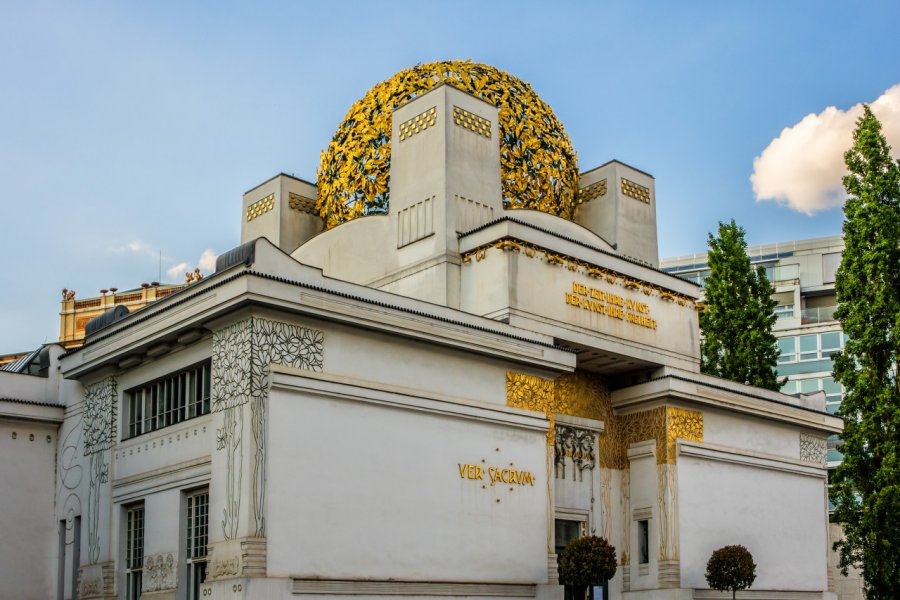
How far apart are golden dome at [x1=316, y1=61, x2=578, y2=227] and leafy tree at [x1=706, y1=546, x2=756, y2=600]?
7208 millimetres

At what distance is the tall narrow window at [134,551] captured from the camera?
1827 cm

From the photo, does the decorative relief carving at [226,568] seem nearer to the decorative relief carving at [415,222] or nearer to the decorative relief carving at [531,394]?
the decorative relief carving at [531,394]

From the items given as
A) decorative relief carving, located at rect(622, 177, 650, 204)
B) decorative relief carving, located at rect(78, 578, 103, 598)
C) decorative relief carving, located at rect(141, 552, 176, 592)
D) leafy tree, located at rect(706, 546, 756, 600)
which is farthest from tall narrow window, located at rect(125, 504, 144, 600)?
decorative relief carving, located at rect(622, 177, 650, 204)

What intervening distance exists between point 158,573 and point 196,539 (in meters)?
0.98

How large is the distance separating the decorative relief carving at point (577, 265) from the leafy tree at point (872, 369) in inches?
245

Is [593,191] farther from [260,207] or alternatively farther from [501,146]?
[260,207]

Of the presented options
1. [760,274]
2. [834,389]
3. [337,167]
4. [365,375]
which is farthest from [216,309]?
[834,389]

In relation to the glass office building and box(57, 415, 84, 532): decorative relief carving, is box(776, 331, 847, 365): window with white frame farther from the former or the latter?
box(57, 415, 84, 532): decorative relief carving

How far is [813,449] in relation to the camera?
2520 centimetres

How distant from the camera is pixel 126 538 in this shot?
18672 mm

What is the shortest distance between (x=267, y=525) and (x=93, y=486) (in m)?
5.12

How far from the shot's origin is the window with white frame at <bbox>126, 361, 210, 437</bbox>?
17672 millimetres

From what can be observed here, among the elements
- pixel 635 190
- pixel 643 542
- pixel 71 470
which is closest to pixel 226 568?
pixel 71 470

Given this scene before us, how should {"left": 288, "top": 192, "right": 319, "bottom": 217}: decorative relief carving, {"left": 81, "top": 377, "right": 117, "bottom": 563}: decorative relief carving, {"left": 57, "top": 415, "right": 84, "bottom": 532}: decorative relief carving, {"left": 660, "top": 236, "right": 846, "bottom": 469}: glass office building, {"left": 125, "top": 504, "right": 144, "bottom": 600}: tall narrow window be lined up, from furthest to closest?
1. {"left": 660, "top": 236, "right": 846, "bottom": 469}: glass office building
2. {"left": 288, "top": 192, "right": 319, "bottom": 217}: decorative relief carving
3. {"left": 57, "top": 415, "right": 84, "bottom": 532}: decorative relief carving
4. {"left": 81, "top": 377, "right": 117, "bottom": 563}: decorative relief carving
5. {"left": 125, "top": 504, "right": 144, "bottom": 600}: tall narrow window
